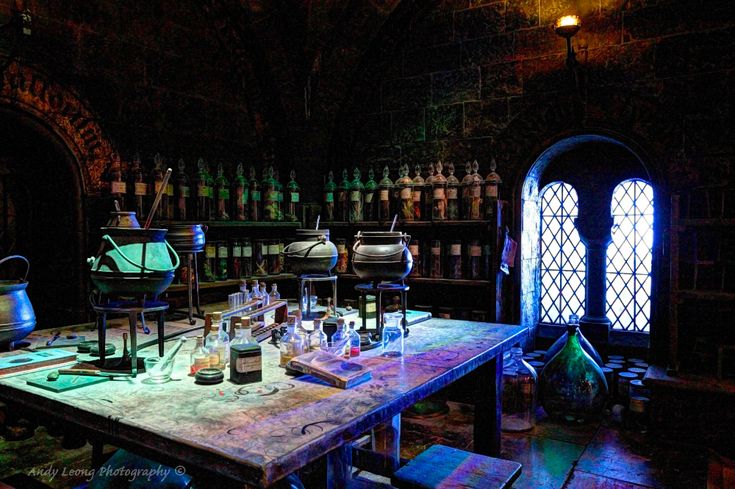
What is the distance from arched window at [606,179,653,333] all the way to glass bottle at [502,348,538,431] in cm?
130

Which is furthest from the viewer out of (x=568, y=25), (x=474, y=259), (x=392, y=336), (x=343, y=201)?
(x=343, y=201)

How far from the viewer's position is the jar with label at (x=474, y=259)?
4.85 m

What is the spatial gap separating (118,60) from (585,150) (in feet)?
13.4

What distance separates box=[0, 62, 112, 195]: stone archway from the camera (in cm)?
378

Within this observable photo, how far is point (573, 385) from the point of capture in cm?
434

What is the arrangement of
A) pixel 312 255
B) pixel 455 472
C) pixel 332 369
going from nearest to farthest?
pixel 332 369, pixel 455 472, pixel 312 255

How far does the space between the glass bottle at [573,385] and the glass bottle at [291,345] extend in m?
2.64

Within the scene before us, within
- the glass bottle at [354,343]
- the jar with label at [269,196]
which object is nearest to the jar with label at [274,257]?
the jar with label at [269,196]

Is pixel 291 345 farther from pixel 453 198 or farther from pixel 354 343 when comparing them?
pixel 453 198

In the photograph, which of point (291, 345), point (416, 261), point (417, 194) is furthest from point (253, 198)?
point (291, 345)

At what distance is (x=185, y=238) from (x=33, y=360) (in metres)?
1.42

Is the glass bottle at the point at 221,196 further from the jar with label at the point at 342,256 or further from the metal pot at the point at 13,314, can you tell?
the metal pot at the point at 13,314

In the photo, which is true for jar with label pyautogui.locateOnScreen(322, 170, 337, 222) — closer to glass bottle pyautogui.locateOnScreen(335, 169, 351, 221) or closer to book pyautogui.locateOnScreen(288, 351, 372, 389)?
glass bottle pyautogui.locateOnScreen(335, 169, 351, 221)

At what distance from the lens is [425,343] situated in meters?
2.96
